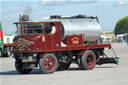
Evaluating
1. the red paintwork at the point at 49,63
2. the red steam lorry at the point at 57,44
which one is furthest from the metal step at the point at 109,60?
the red paintwork at the point at 49,63

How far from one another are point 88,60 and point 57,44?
1.98 m

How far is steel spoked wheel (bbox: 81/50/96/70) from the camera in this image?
2106 cm

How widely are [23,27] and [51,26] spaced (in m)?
1.27

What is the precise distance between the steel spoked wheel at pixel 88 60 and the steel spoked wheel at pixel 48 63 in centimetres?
160

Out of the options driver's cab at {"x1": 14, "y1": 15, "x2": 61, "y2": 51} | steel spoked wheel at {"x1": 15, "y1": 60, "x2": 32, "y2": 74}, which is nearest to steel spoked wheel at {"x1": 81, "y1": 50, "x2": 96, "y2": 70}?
driver's cab at {"x1": 14, "y1": 15, "x2": 61, "y2": 51}

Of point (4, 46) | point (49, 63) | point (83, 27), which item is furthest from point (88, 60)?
point (4, 46)

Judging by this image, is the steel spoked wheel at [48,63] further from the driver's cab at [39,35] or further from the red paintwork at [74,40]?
the red paintwork at [74,40]

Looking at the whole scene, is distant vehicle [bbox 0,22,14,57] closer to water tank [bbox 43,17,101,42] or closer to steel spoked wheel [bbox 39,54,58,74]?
water tank [bbox 43,17,101,42]

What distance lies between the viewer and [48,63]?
64.8 feet

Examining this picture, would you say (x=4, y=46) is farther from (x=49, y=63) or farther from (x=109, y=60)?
(x=49, y=63)

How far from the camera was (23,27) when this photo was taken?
20.5 meters

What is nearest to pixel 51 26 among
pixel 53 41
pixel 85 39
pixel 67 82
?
pixel 53 41

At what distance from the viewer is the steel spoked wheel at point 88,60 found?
21062 mm

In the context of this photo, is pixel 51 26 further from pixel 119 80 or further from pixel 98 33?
pixel 119 80
